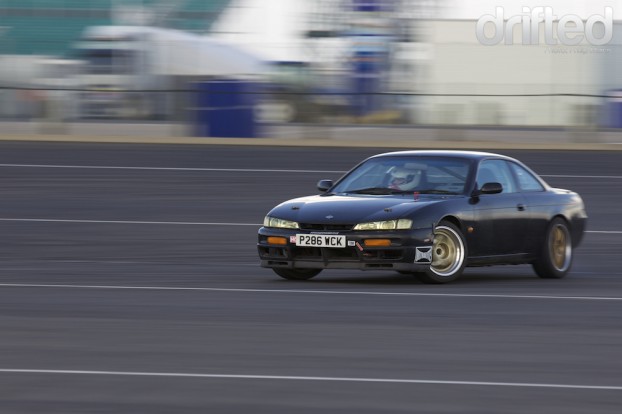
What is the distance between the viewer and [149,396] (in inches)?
260

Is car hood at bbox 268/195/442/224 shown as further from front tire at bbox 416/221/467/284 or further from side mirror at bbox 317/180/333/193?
side mirror at bbox 317/180/333/193

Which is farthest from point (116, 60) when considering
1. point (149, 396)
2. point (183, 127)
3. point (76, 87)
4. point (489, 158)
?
point (149, 396)

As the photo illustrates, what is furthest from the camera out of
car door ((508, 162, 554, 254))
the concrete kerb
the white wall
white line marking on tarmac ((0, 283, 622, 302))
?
the white wall

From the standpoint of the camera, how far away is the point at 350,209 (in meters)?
11.7

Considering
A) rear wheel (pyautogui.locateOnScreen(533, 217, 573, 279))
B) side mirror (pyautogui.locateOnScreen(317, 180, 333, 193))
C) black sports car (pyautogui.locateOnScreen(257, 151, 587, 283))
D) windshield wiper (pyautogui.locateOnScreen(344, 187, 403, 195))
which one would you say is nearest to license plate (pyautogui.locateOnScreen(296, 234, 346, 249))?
black sports car (pyautogui.locateOnScreen(257, 151, 587, 283))

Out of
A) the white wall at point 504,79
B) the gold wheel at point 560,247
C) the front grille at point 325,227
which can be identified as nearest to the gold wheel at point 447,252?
the front grille at point 325,227

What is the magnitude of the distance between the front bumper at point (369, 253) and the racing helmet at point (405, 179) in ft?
2.87

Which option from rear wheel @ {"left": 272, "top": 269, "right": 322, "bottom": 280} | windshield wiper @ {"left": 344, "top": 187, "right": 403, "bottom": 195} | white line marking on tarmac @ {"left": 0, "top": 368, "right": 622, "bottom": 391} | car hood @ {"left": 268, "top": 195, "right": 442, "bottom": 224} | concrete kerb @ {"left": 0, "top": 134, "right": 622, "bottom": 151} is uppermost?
windshield wiper @ {"left": 344, "top": 187, "right": 403, "bottom": 195}

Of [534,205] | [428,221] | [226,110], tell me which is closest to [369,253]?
[428,221]

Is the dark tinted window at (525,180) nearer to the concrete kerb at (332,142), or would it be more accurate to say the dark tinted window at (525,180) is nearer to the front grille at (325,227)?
the front grille at (325,227)

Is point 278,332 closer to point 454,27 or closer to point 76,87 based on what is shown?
point 76,87

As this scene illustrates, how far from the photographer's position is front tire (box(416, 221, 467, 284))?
467 inches

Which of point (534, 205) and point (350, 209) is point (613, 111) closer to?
point (534, 205)

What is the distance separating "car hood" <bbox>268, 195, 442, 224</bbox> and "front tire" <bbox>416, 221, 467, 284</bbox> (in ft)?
0.87
